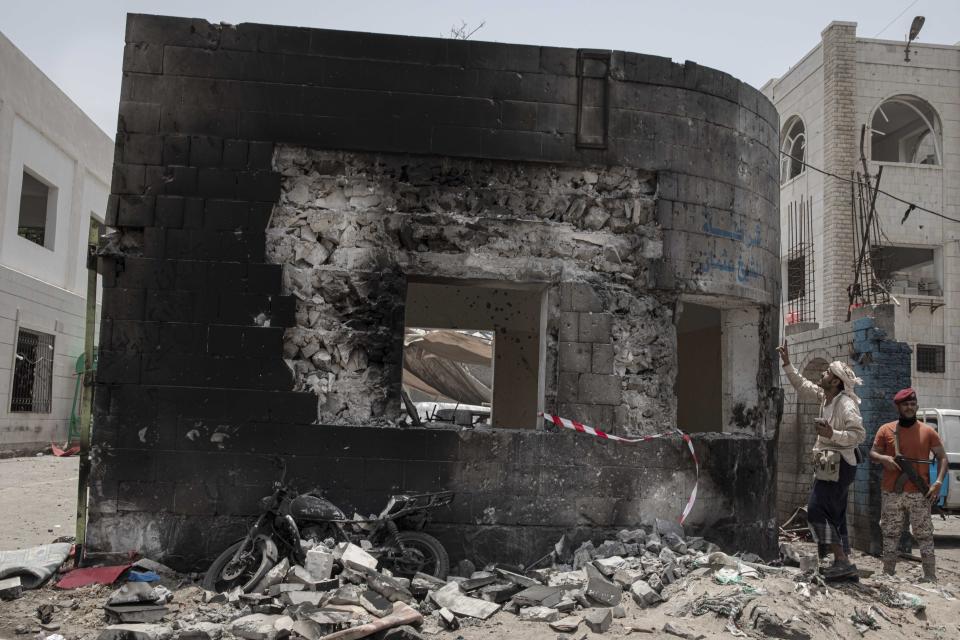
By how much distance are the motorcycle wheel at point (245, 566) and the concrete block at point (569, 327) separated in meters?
2.73

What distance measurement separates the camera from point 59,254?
1734cm

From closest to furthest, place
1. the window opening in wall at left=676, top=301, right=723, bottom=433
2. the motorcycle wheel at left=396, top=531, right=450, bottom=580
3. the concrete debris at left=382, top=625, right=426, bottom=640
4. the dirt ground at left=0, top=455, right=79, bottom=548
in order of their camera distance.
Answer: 1. the concrete debris at left=382, top=625, right=426, bottom=640
2. the motorcycle wheel at left=396, top=531, right=450, bottom=580
3. the dirt ground at left=0, top=455, right=79, bottom=548
4. the window opening in wall at left=676, top=301, right=723, bottom=433

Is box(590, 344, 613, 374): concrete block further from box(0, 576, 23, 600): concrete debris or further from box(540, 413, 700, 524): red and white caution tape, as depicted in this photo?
box(0, 576, 23, 600): concrete debris

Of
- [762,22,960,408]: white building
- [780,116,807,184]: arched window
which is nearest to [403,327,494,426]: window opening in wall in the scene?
[762,22,960,408]: white building

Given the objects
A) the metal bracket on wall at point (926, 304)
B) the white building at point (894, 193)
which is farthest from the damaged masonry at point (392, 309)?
the metal bracket on wall at point (926, 304)

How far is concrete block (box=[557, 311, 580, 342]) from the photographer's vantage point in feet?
21.9

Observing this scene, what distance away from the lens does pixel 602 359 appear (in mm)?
6711

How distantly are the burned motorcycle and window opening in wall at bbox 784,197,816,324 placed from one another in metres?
15.4

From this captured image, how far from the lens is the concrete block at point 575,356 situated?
6657 mm

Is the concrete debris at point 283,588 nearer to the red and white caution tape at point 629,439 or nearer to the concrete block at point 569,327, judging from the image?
the red and white caution tape at point 629,439

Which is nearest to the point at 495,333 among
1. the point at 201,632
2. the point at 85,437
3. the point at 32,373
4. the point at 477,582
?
the point at 477,582

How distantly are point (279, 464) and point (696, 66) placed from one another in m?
4.81

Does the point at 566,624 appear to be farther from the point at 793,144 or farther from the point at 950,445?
the point at 793,144

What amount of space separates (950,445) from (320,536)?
919cm
